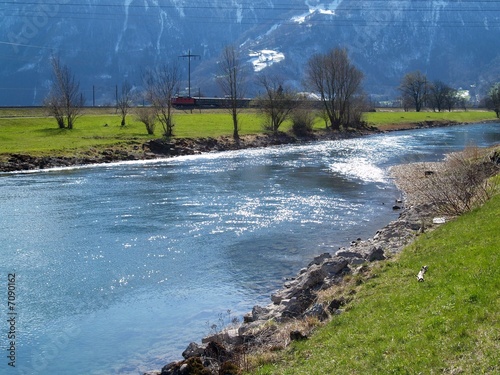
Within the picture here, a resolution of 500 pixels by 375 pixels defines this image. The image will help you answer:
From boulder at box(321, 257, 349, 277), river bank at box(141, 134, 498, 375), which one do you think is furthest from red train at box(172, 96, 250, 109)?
boulder at box(321, 257, 349, 277)

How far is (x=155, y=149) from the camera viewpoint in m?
69.2

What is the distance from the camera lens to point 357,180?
44812mm

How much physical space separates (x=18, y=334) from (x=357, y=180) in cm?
3270

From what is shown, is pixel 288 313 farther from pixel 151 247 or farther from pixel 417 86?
pixel 417 86

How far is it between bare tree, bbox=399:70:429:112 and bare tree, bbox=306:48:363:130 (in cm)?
7527

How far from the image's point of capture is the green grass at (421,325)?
992 centimetres

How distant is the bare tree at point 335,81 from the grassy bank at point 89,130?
426cm

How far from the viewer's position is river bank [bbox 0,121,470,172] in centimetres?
5628

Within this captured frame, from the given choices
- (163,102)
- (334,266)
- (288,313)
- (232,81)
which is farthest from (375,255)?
(232,81)

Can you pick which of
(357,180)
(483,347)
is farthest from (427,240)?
(357,180)

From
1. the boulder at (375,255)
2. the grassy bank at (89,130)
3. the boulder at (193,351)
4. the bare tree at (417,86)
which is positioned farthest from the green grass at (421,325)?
the bare tree at (417,86)

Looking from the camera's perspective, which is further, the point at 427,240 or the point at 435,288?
A: the point at 427,240

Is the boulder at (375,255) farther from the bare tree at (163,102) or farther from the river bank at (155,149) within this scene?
the bare tree at (163,102)

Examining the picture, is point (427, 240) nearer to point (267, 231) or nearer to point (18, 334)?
point (267, 231)
